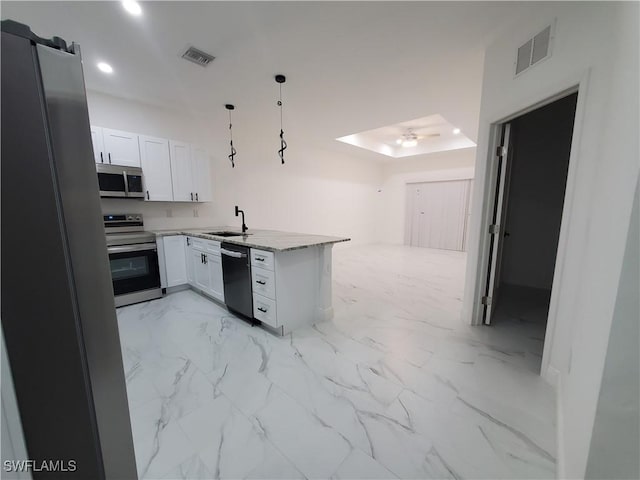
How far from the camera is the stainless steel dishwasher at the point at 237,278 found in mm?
2584

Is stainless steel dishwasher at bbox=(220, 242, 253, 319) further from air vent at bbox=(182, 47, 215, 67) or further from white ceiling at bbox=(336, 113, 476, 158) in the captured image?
white ceiling at bbox=(336, 113, 476, 158)

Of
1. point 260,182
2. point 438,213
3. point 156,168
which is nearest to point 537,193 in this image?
point 438,213

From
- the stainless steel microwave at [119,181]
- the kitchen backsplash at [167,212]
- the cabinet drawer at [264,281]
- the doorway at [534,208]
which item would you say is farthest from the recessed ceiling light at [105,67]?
the doorway at [534,208]

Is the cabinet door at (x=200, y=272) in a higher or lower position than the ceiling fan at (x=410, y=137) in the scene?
lower

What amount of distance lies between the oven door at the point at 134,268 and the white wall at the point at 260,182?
676 millimetres

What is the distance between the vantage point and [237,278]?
271 centimetres

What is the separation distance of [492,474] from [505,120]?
2.54 m

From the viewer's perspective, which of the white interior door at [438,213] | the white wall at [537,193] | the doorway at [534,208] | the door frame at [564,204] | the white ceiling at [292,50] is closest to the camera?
the door frame at [564,204]

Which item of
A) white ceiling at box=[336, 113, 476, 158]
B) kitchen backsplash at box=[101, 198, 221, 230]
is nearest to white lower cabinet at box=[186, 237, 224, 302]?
kitchen backsplash at box=[101, 198, 221, 230]

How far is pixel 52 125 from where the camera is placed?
0.56m

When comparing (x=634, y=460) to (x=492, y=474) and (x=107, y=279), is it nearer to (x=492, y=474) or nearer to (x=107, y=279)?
(x=492, y=474)

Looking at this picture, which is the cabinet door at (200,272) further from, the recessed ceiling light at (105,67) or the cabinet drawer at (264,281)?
the recessed ceiling light at (105,67)

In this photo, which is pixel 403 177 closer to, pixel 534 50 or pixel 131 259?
pixel 534 50

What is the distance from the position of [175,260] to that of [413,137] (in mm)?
5883
